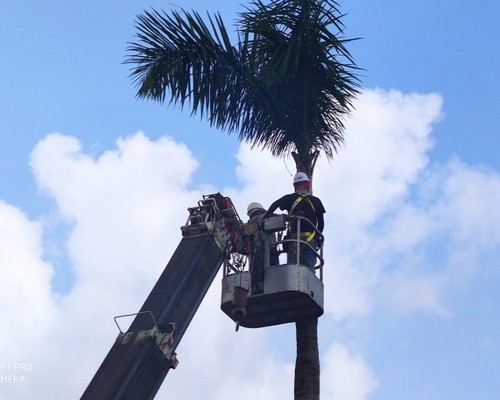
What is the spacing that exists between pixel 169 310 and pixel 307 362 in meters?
3.44

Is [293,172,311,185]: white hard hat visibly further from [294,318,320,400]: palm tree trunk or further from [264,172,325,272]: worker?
[294,318,320,400]: palm tree trunk

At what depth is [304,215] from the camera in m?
17.1

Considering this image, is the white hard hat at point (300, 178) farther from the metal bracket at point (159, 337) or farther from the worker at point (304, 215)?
the metal bracket at point (159, 337)


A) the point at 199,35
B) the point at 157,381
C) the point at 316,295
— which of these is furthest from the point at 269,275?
the point at 199,35

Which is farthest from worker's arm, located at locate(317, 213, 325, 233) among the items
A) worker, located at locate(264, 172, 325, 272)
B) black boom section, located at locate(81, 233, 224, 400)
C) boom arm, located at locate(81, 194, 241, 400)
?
black boom section, located at locate(81, 233, 224, 400)

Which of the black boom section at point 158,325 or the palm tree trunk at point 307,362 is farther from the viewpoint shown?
the palm tree trunk at point 307,362

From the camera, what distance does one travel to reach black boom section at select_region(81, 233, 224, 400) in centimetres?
1258

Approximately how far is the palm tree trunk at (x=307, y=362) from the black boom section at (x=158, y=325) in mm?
2289

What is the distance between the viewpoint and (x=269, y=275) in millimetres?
16250

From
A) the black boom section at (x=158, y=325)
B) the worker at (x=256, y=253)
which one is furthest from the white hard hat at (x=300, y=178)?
the black boom section at (x=158, y=325)

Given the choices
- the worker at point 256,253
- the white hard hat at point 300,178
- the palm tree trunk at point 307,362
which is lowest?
the palm tree trunk at point 307,362

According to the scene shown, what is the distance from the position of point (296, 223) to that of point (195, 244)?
269 cm

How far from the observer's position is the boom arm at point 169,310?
12.7m

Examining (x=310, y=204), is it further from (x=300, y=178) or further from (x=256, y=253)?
(x=256, y=253)
